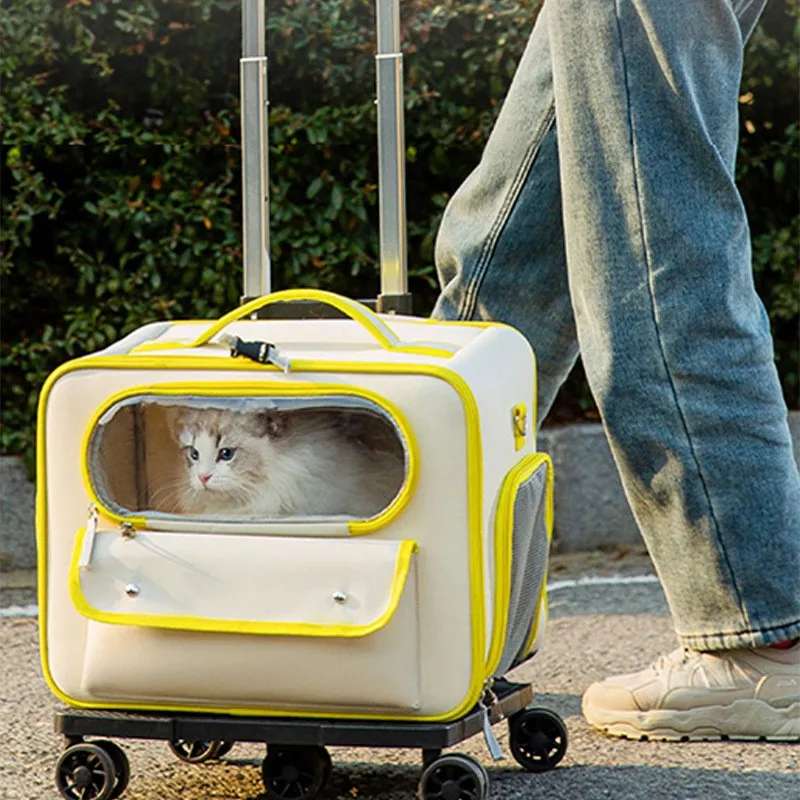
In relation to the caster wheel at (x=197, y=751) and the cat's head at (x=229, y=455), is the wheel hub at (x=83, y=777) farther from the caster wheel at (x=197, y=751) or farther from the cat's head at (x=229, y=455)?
the cat's head at (x=229, y=455)

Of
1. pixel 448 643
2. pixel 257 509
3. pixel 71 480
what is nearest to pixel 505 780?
pixel 448 643

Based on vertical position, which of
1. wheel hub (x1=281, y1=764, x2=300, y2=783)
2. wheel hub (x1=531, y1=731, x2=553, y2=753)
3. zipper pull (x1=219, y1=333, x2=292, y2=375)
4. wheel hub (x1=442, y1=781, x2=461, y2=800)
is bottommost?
wheel hub (x1=531, y1=731, x2=553, y2=753)

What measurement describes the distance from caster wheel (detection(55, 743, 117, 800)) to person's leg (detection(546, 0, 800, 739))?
0.89 m

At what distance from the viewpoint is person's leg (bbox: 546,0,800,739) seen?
7.52 ft

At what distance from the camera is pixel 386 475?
81.8 inches

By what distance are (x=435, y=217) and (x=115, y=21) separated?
0.98m

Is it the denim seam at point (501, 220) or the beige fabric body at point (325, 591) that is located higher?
the denim seam at point (501, 220)

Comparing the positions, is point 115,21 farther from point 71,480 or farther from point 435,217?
point 71,480

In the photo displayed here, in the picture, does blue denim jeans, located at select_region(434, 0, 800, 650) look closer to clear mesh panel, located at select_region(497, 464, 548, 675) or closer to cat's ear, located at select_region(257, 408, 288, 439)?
clear mesh panel, located at select_region(497, 464, 548, 675)

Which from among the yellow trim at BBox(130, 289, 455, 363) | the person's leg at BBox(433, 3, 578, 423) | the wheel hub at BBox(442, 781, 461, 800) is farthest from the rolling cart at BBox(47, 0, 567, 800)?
the person's leg at BBox(433, 3, 578, 423)

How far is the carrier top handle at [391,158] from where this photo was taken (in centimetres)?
239

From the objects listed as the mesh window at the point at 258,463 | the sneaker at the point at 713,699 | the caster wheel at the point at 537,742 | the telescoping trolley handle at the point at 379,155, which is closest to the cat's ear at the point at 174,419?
the mesh window at the point at 258,463

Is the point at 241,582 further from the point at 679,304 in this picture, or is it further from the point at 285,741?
the point at 679,304

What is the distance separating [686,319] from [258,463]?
69cm
